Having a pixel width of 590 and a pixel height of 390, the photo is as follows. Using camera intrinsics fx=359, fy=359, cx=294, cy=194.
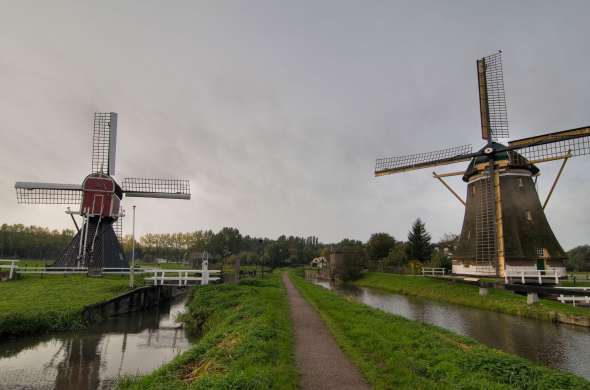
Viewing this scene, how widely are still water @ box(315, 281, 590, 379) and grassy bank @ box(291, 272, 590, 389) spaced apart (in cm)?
309

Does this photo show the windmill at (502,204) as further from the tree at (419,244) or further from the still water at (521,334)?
the tree at (419,244)

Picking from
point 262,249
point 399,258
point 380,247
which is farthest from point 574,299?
point 262,249

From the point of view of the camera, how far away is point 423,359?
947 centimetres

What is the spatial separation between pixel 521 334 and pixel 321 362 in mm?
12312

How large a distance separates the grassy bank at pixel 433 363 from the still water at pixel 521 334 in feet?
10.2

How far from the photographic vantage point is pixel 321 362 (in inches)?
352

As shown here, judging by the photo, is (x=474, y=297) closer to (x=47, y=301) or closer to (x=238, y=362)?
(x=238, y=362)

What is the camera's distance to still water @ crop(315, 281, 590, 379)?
40.6 feet

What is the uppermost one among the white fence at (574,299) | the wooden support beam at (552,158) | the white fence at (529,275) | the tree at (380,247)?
the wooden support beam at (552,158)

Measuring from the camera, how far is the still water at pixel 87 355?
32.7 ft

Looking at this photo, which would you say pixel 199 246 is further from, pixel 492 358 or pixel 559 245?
pixel 492 358

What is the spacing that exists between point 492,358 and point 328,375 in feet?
14.2

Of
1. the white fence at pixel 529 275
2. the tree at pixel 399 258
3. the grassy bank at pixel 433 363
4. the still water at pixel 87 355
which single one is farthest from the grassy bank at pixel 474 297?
the still water at pixel 87 355

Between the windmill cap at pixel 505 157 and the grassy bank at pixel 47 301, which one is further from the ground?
the windmill cap at pixel 505 157
